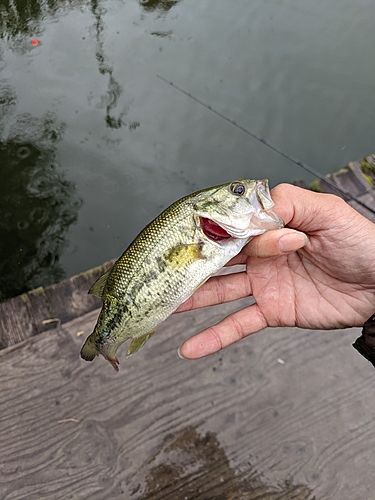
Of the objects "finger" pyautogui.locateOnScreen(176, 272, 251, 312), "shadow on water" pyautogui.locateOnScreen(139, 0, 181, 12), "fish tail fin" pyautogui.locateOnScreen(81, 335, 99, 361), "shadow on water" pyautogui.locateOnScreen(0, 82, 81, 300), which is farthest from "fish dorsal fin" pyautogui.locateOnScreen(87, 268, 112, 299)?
"shadow on water" pyautogui.locateOnScreen(139, 0, 181, 12)

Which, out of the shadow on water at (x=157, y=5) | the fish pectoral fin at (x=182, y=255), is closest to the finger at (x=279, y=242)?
the fish pectoral fin at (x=182, y=255)

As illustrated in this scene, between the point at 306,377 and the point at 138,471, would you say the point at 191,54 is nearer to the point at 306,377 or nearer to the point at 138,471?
the point at 306,377

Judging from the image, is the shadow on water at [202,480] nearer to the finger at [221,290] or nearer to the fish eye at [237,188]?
the finger at [221,290]

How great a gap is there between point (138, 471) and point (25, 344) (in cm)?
115

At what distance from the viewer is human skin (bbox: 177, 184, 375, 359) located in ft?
6.39

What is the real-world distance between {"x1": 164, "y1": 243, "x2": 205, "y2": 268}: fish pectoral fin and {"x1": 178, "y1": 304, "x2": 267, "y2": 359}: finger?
21.0 inches

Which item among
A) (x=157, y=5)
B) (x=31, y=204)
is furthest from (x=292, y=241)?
(x=157, y=5)

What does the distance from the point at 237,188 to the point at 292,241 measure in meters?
0.39

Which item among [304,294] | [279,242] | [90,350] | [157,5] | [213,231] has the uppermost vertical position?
[279,242]

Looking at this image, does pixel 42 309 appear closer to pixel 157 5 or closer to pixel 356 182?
pixel 356 182

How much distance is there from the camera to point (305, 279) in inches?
89.9

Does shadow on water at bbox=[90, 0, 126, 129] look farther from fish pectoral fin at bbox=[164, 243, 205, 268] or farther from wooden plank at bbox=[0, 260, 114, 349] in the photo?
fish pectoral fin at bbox=[164, 243, 205, 268]

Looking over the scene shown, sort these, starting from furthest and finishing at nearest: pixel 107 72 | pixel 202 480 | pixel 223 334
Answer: pixel 107 72 < pixel 202 480 < pixel 223 334

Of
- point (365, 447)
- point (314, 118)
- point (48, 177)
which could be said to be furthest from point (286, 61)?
point (365, 447)
